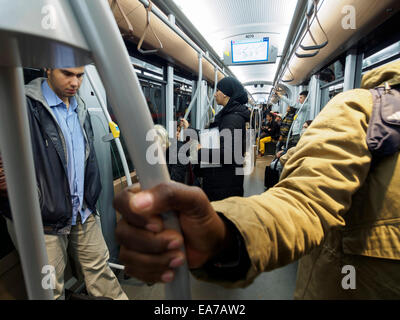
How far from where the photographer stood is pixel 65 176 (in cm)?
129

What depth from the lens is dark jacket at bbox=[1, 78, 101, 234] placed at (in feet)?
3.94

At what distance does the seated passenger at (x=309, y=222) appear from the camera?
334mm

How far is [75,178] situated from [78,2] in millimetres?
1351

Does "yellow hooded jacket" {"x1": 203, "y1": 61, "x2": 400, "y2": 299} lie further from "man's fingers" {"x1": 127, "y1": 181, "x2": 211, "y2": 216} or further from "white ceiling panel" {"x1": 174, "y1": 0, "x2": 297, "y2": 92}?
"white ceiling panel" {"x1": 174, "y1": 0, "x2": 297, "y2": 92}

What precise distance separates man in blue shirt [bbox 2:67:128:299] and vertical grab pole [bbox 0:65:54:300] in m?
0.92

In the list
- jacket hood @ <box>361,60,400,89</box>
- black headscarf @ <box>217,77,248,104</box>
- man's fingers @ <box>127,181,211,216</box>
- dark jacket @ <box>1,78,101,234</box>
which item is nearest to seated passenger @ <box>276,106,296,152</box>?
black headscarf @ <box>217,77,248,104</box>

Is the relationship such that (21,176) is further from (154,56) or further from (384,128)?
(154,56)

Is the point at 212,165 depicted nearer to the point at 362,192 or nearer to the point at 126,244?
the point at 362,192

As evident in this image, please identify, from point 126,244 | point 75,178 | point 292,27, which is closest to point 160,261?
point 126,244

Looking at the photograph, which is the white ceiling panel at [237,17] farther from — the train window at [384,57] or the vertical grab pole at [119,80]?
the vertical grab pole at [119,80]

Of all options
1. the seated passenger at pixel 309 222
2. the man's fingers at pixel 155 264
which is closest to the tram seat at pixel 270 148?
the seated passenger at pixel 309 222
